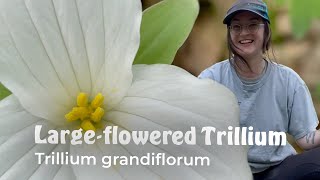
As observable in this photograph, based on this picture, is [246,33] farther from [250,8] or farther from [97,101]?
[97,101]

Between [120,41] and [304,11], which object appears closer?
[120,41]

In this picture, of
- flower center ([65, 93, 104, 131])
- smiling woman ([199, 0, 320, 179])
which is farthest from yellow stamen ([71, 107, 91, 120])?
smiling woman ([199, 0, 320, 179])

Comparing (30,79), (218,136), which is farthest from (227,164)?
(30,79)

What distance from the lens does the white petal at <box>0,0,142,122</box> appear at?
289mm

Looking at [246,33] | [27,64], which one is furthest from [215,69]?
[27,64]

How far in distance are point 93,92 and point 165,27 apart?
59 millimetres

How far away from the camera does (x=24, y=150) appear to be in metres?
0.31

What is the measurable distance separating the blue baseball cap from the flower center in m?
0.12

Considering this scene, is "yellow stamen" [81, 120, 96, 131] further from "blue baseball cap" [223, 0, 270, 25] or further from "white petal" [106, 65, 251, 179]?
"blue baseball cap" [223, 0, 270, 25]

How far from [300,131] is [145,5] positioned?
145 mm

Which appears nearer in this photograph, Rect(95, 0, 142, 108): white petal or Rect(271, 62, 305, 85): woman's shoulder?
Rect(95, 0, 142, 108): white petal

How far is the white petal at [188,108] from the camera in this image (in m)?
0.32

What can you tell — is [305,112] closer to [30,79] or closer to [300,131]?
[300,131]

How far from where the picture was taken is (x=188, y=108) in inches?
12.6
